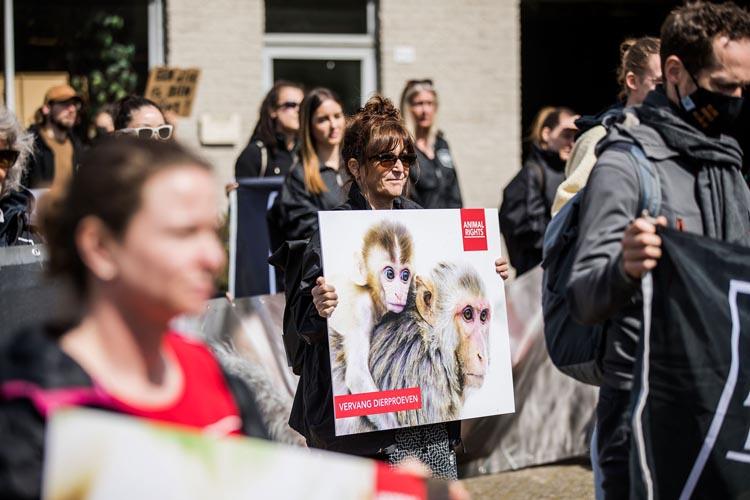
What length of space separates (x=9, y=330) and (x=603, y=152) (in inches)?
99.3

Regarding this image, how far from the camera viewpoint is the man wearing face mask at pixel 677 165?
129 inches

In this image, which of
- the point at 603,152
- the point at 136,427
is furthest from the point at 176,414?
the point at 603,152

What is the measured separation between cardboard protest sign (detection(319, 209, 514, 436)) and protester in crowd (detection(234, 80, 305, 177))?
137 inches

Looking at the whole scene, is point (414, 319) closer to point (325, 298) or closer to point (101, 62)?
point (325, 298)

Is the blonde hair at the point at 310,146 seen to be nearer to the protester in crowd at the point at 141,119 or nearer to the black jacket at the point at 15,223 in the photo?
the protester in crowd at the point at 141,119

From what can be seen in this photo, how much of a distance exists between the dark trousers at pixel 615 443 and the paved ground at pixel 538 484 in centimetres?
346

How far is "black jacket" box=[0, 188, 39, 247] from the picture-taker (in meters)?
5.26

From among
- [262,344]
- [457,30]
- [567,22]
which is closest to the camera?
[262,344]

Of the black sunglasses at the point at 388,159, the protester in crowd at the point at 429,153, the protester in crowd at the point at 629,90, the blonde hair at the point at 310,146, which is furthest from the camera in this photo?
the protester in crowd at the point at 429,153

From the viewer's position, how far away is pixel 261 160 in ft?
25.6

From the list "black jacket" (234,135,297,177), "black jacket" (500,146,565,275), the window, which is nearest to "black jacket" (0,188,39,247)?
"black jacket" (234,135,297,177)

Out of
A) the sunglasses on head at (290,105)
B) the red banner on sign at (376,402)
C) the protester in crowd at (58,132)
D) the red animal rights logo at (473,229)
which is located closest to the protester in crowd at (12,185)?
the red banner on sign at (376,402)

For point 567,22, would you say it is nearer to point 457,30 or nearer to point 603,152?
point 457,30

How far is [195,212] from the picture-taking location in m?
2.14
